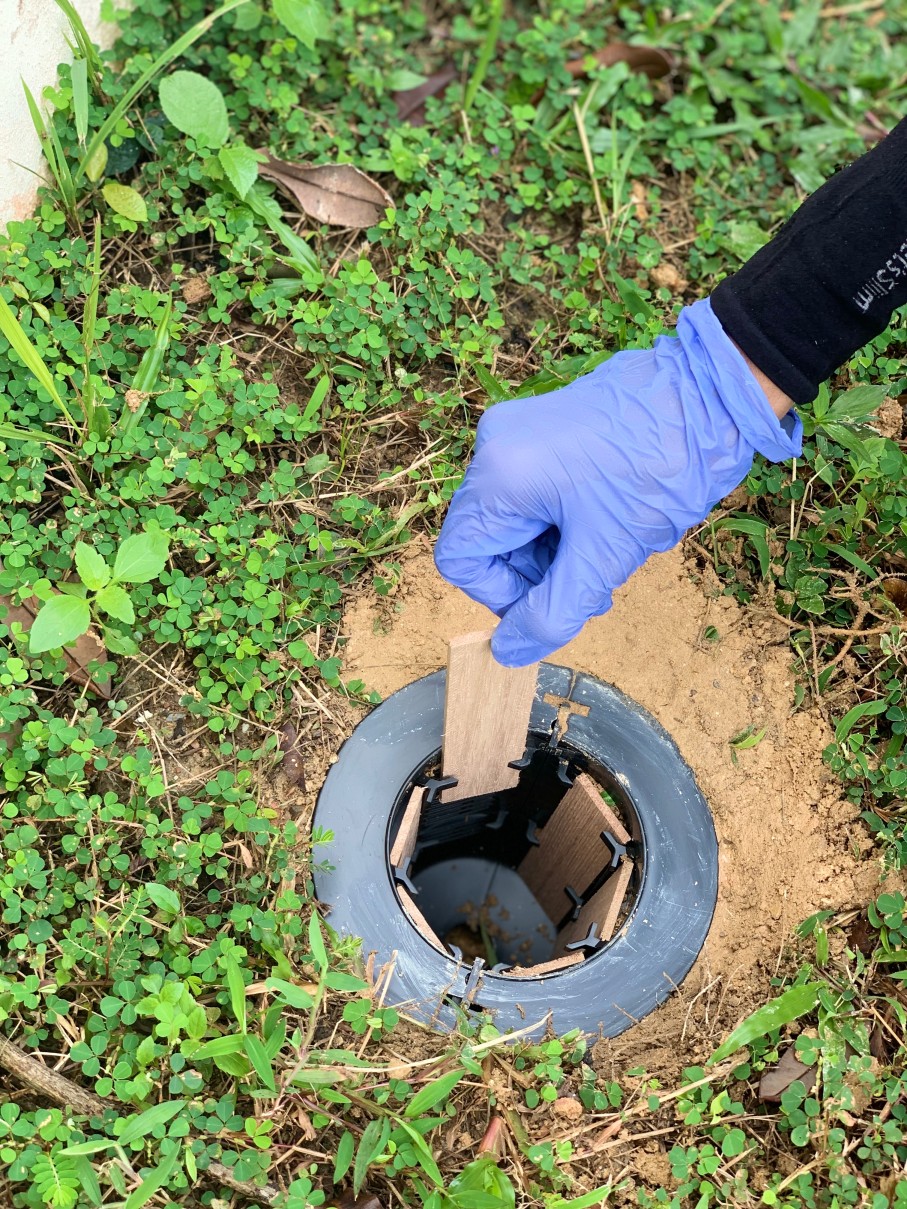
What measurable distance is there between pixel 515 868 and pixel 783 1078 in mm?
1178

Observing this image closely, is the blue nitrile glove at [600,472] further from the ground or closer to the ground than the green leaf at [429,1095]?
further from the ground

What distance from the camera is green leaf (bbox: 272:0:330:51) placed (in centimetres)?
276

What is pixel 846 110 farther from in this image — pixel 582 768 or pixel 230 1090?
pixel 230 1090

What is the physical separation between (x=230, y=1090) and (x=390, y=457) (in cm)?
153

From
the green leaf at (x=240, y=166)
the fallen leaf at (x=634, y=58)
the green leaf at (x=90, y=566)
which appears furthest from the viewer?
the fallen leaf at (x=634, y=58)

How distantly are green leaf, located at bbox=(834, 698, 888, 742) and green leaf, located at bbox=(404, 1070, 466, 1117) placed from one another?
3.95ft

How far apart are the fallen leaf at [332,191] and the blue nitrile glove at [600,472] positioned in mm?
1047

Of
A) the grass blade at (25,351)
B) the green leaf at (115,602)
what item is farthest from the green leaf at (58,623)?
the grass blade at (25,351)

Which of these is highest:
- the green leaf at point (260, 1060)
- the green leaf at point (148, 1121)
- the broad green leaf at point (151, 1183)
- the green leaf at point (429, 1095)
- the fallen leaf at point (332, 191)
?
the fallen leaf at point (332, 191)

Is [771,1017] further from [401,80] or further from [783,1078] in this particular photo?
[401,80]

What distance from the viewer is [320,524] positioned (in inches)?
104

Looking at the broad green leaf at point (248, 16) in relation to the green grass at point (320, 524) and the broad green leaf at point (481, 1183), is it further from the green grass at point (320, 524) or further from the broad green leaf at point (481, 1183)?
the broad green leaf at point (481, 1183)

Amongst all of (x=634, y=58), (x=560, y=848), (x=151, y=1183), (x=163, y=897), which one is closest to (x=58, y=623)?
(x=163, y=897)

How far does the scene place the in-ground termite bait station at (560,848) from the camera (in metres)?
2.28
